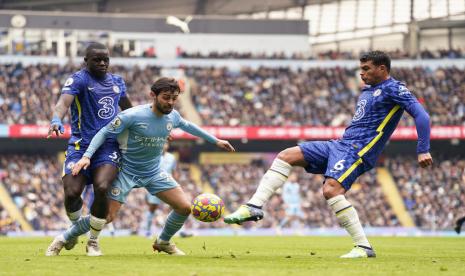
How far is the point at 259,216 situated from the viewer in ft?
36.1

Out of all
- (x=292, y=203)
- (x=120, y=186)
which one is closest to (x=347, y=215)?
(x=120, y=186)

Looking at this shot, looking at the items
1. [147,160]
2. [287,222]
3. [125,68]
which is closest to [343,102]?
[287,222]

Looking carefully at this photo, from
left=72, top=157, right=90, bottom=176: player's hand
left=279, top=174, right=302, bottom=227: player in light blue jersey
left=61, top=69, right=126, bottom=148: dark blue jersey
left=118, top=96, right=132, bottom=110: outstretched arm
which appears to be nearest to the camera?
left=72, top=157, right=90, bottom=176: player's hand

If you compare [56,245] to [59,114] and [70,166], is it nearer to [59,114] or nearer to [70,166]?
[70,166]

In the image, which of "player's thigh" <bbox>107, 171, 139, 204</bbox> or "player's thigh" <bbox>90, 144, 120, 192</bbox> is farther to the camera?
"player's thigh" <bbox>107, 171, 139, 204</bbox>

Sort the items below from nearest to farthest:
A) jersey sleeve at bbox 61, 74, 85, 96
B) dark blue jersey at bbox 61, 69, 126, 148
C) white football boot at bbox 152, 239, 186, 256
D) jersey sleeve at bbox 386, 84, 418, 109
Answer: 1. jersey sleeve at bbox 386, 84, 418, 109
2. jersey sleeve at bbox 61, 74, 85, 96
3. dark blue jersey at bbox 61, 69, 126, 148
4. white football boot at bbox 152, 239, 186, 256

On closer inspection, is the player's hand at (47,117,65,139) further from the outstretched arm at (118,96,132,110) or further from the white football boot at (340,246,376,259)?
the white football boot at (340,246,376,259)

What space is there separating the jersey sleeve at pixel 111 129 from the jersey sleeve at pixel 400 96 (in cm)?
332

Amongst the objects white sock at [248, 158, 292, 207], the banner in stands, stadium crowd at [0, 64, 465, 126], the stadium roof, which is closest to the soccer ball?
white sock at [248, 158, 292, 207]

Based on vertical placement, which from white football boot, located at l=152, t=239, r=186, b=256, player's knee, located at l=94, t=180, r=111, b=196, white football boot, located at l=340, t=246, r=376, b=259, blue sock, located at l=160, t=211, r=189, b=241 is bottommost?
white football boot, located at l=152, t=239, r=186, b=256

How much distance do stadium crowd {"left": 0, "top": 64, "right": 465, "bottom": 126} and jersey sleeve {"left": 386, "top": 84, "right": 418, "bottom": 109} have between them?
32.7 metres

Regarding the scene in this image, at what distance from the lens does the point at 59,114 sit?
38.5 feet

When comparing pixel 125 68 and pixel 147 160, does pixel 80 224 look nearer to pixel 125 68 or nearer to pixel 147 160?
pixel 147 160

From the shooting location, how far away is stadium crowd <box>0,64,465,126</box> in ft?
146
